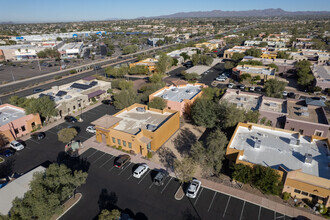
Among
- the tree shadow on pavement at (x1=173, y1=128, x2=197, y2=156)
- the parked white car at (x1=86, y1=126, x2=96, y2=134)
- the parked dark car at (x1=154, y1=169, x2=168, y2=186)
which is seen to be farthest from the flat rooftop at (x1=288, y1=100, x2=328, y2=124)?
the parked white car at (x1=86, y1=126, x2=96, y2=134)

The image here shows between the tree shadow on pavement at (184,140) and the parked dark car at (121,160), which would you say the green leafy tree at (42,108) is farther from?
the tree shadow on pavement at (184,140)

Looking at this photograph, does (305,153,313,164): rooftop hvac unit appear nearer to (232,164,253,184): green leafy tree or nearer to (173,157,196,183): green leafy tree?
(232,164,253,184): green leafy tree

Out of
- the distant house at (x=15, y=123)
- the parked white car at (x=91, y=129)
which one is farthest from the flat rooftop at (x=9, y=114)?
the parked white car at (x=91, y=129)

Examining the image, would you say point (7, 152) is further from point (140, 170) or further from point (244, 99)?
point (244, 99)

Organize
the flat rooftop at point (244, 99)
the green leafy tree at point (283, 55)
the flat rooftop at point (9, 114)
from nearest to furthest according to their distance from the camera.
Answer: the flat rooftop at point (9, 114)
the flat rooftop at point (244, 99)
the green leafy tree at point (283, 55)

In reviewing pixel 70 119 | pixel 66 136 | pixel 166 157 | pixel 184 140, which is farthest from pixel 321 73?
pixel 66 136

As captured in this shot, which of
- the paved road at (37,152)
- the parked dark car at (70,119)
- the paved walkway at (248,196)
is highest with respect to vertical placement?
the parked dark car at (70,119)

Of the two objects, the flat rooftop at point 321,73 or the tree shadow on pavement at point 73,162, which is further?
the flat rooftop at point 321,73
